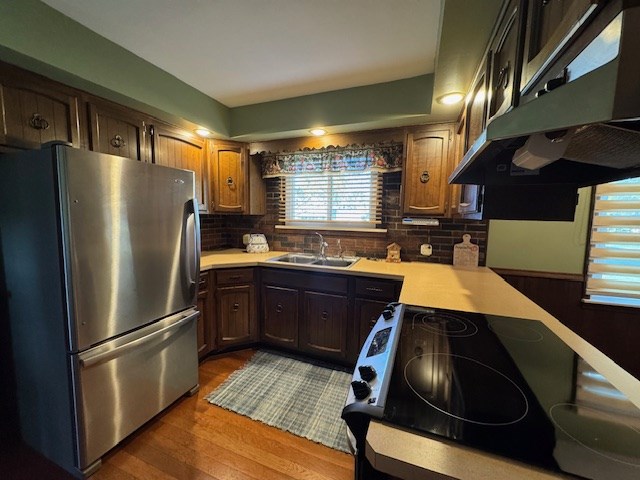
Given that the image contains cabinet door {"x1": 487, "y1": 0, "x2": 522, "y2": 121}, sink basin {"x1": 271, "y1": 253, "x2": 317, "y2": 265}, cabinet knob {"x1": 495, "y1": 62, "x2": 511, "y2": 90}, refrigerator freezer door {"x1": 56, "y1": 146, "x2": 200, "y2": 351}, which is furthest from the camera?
sink basin {"x1": 271, "y1": 253, "x2": 317, "y2": 265}

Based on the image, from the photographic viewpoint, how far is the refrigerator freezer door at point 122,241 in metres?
1.27

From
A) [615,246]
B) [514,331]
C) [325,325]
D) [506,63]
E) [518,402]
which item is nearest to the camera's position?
[518,402]

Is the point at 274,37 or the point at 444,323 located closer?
the point at 444,323

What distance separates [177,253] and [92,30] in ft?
4.60

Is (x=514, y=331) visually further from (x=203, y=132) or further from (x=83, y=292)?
(x=203, y=132)

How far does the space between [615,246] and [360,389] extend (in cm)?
247

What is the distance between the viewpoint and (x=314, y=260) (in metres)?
2.82

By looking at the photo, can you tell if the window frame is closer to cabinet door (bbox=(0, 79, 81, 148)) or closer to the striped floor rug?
the striped floor rug

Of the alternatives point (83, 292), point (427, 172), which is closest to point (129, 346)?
point (83, 292)

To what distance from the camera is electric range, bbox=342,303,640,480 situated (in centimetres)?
51

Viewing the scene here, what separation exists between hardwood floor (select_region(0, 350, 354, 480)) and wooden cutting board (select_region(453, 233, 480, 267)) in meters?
1.73

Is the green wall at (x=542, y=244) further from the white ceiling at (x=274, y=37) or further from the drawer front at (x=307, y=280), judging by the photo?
the white ceiling at (x=274, y=37)

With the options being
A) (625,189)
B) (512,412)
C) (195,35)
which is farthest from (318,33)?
(625,189)

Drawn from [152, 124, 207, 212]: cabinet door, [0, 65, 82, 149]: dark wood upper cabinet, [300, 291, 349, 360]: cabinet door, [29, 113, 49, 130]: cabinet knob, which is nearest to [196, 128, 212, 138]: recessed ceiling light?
[152, 124, 207, 212]: cabinet door
